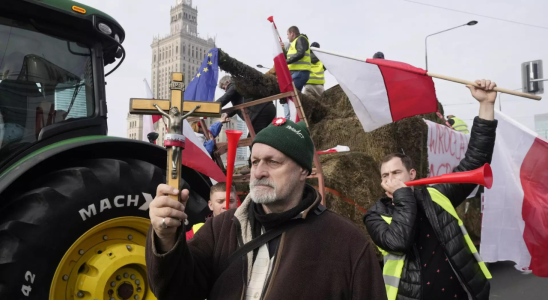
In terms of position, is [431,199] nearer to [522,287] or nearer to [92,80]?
[92,80]

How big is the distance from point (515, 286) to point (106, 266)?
5.54 meters

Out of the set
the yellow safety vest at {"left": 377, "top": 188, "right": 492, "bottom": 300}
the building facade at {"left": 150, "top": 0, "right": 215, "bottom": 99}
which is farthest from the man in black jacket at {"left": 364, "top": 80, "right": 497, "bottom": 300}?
the building facade at {"left": 150, "top": 0, "right": 215, "bottom": 99}

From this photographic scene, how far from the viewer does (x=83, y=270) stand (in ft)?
8.98

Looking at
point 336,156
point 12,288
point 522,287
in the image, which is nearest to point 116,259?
point 12,288

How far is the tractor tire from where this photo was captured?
2.39 meters

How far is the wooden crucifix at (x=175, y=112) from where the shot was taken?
1480mm

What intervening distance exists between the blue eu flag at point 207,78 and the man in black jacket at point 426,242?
2840 millimetres

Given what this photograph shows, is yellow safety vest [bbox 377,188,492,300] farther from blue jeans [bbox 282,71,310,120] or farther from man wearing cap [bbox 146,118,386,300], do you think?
blue jeans [bbox 282,71,310,120]

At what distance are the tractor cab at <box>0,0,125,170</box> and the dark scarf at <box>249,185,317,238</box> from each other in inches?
71.6

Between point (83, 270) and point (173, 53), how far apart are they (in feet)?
67.4

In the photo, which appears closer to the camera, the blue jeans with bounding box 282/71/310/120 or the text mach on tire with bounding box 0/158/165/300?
the text mach on tire with bounding box 0/158/165/300

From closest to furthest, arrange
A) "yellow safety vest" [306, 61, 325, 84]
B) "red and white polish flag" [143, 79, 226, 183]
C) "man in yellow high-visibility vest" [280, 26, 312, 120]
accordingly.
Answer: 1. "red and white polish flag" [143, 79, 226, 183]
2. "man in yellow high-visibility vest" [280, 26, 312, 120]
3. "yellow safety vest" [306, 61, 325, 84]

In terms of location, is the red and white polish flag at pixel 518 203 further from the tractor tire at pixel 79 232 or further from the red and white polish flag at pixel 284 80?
the tractor tire at pixel 79 232

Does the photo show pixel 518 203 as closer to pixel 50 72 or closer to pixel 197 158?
pixel 197 158
